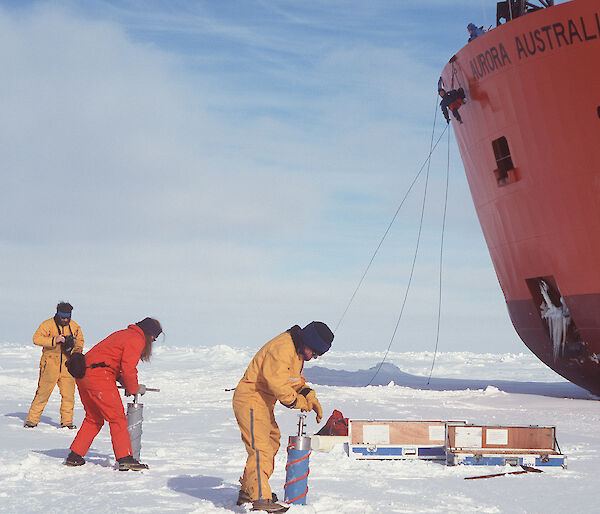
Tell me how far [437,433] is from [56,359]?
18.7 ft

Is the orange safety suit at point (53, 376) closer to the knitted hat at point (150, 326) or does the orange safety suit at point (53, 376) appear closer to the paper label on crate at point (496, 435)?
the knitted hat at point (150, 326)

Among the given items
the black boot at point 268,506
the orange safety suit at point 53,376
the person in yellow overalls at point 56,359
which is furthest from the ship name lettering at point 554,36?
the black boot at point 268,506

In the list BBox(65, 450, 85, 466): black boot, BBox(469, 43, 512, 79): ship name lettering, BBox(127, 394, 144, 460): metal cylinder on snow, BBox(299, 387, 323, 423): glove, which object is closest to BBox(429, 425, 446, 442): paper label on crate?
BBox(127, 394, 144, 460): metal cylinder on snow

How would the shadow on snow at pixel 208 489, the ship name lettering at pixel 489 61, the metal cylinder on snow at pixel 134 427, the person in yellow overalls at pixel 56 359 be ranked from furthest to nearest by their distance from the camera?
the ship name lettering at pixel 489 61 → the person in yellow overalls at pixel 56 359 → the metal cylinder on snow at pixel 134 427 → the shadow on snow at pixel 208 489

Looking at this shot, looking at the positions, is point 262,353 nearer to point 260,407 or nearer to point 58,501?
point 260,407

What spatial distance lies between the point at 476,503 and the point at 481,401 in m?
10.8

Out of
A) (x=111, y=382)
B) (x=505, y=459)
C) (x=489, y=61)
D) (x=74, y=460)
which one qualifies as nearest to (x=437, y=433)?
(x=505, y=459)

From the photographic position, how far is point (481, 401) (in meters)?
16.8

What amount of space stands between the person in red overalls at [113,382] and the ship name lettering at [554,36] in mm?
10826

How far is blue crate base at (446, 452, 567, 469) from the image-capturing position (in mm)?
8281

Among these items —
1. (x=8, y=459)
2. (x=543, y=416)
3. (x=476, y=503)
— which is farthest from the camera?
(x=543, y=416)

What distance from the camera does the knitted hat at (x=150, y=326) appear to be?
7.49 meters

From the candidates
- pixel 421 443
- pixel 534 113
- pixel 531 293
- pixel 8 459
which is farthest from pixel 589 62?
pixel 8 459

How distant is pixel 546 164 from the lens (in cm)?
1524
